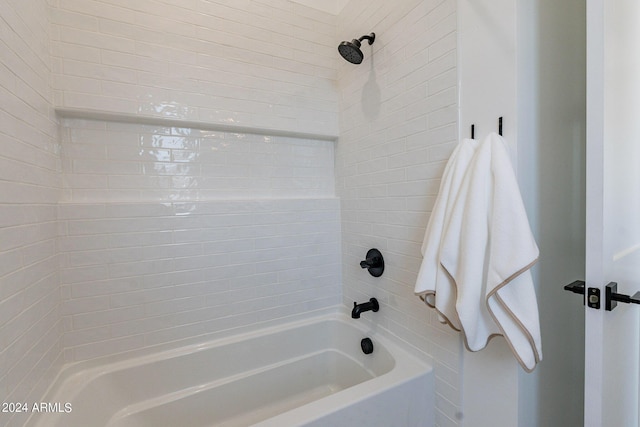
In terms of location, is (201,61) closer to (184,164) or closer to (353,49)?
(184,164)

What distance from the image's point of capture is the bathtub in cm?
104

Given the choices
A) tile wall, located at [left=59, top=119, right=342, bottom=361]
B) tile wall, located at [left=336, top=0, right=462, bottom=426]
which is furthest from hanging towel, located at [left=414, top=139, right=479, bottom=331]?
tile wall, located at [left=59, top=119, right=342, bottom=361]

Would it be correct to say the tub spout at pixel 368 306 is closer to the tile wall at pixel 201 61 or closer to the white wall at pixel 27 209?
the tile wall at pixel 201 61

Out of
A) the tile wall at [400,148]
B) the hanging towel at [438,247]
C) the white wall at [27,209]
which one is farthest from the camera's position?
the tile wall at [400,148]

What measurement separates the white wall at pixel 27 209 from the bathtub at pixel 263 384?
0.70 feet

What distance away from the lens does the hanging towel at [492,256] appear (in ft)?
2.58

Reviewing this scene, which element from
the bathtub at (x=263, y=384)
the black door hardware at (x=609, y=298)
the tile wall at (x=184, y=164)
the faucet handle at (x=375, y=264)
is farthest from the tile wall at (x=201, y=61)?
the black door hardware at (x=609, y=298)

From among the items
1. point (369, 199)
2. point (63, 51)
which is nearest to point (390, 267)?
point (369, 199)

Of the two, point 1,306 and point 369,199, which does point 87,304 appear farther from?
point 369,199

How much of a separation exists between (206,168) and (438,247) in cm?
128

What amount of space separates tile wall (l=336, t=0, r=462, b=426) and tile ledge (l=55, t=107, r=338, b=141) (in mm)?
319

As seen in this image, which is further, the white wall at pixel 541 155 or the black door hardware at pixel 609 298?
the white wall at pixel 541 155

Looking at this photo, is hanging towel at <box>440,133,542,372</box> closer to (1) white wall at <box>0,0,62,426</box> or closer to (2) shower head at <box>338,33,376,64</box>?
(2) shower head at <box>338,33,376,64</box>

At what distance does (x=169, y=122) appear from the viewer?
1414mm
